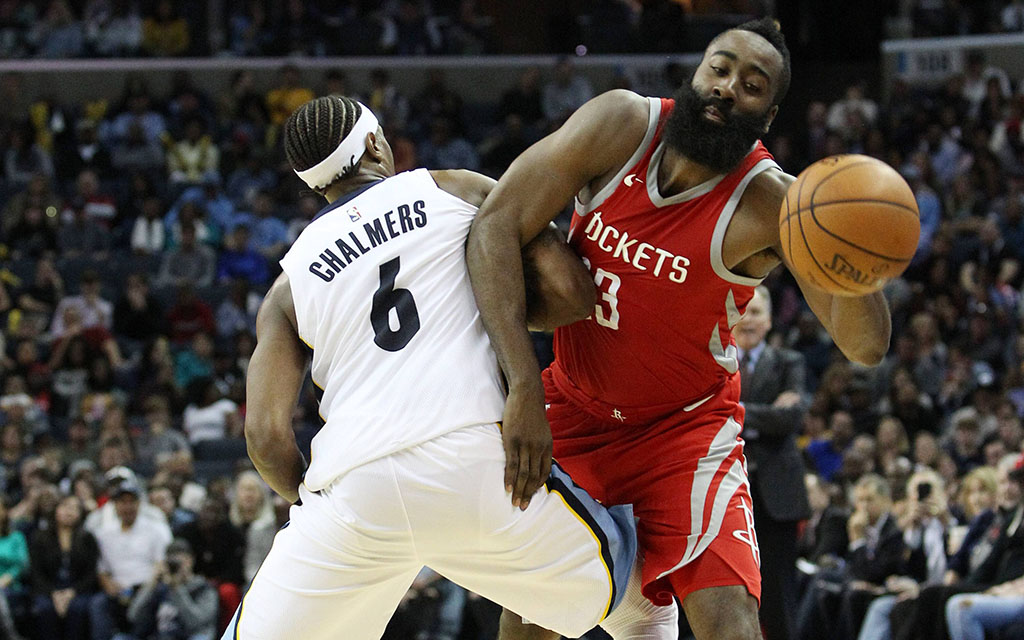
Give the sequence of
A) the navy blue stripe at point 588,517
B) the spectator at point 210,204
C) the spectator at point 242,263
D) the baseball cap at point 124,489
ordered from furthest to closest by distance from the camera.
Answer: the spectator at point 210,204 < the spectator at point 242,263 < the baseball cap at point 124,489 < the navy blue stripe at point 588,517

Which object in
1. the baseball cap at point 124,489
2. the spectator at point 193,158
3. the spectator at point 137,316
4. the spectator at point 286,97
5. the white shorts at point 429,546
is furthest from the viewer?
the spectator at point 286,97

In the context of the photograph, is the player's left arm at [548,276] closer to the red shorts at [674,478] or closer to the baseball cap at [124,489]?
the red shorts at [674,478]

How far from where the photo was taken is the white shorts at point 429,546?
3.36 meters

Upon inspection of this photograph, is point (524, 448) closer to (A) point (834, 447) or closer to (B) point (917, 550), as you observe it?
(B) point (917, 550)

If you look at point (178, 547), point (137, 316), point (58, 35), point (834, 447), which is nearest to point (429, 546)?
point (178, 547)

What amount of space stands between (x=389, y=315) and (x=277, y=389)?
1.30 ft

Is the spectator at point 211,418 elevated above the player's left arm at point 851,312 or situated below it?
below

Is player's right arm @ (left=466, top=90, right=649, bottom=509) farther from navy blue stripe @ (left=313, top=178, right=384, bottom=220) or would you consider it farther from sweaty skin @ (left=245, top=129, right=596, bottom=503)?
navy blue stripe @ (left=313, top=178, right=384, bottom=220)

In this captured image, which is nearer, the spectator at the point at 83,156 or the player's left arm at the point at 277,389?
the player's left arm at the point at 277,389

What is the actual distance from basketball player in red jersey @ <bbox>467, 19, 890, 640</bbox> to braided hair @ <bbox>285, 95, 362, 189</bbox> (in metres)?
0.47

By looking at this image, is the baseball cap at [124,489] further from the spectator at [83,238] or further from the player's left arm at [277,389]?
the player's left arm at [277,389]

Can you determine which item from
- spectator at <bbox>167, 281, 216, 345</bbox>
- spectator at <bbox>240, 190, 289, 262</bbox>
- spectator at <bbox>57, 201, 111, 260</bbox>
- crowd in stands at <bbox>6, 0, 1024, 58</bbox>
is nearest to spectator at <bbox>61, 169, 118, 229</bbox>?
spectator at <bbox>57, 201, 111, 260</bbox>

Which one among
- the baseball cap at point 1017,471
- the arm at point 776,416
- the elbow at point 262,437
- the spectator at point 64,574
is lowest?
the spectator at point 64,574

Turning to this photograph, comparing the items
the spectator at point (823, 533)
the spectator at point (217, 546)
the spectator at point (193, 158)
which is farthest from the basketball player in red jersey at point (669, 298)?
the spectator at point (193, 158)
